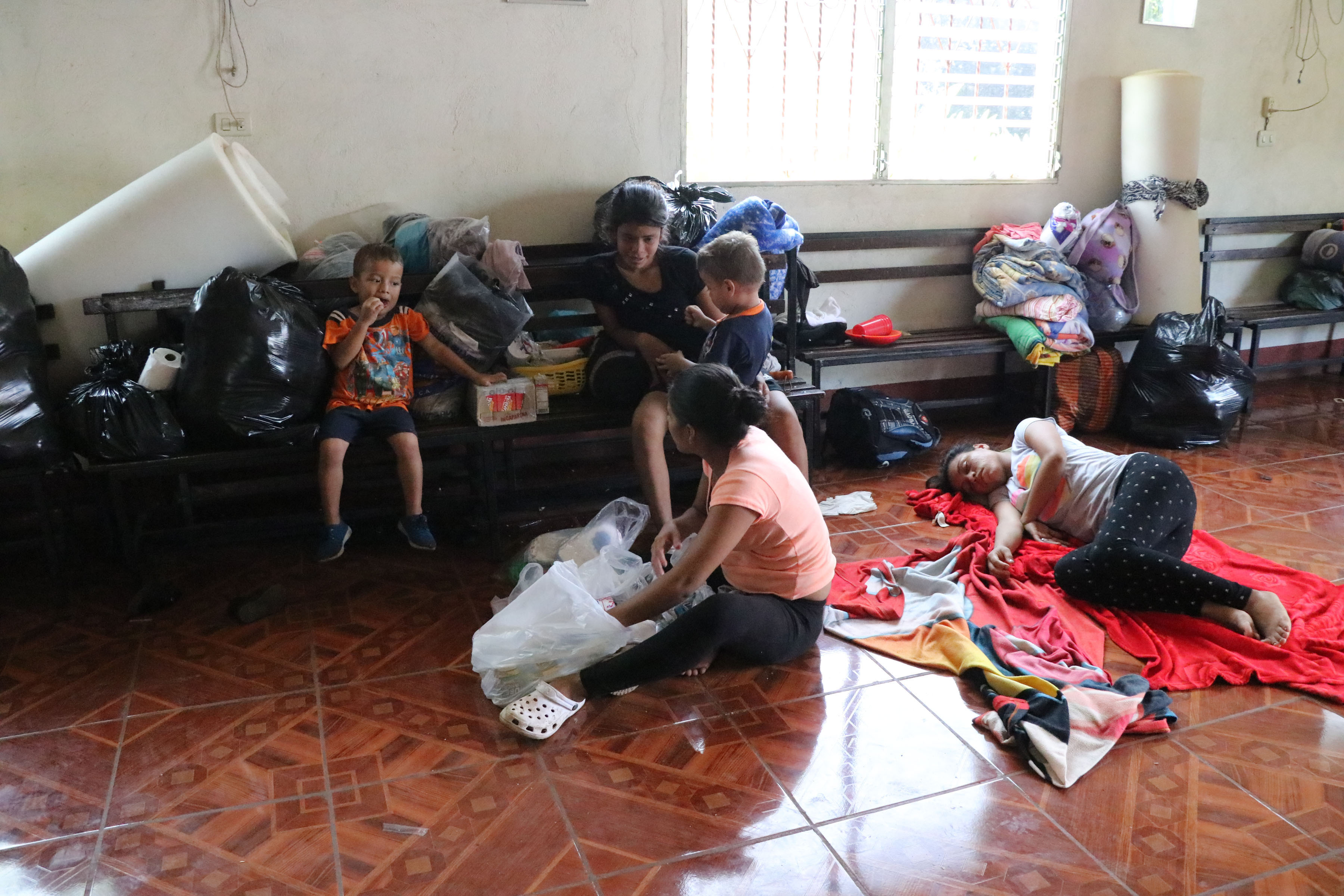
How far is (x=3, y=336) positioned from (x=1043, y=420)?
335cm

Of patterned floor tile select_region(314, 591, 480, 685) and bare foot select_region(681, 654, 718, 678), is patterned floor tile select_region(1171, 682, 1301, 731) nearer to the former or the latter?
bare foot select_region(681, 654, 718, 678)

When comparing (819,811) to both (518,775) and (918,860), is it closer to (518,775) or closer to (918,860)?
(918,860)

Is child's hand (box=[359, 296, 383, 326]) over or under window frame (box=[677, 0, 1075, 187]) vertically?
under

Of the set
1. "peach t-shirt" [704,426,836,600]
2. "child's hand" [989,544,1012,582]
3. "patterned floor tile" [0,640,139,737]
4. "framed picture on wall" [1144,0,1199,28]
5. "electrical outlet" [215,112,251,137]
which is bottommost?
"patterned floor tile" [0,640,139,737]

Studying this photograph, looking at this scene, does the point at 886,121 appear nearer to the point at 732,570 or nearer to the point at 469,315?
the point at 469,315

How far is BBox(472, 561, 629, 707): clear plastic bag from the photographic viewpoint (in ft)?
7.70

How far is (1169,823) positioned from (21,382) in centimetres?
328

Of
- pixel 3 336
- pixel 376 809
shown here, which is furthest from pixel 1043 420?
pixel 3 336

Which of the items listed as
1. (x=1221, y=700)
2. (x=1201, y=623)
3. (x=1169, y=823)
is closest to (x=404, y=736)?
(x=1169, y=823)

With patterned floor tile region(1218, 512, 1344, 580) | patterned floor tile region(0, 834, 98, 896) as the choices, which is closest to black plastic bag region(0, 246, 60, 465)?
patterned floor tile region(0, 834, 98, 896)

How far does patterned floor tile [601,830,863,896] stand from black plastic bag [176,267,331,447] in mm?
1897

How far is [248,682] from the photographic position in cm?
246

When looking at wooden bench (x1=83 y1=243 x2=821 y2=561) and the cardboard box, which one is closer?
wooden bench (x1=83 y1=243 x2=821 y2=561)

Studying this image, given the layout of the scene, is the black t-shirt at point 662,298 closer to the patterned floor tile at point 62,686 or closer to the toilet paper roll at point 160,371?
the toilet paper roll at point 160,371
